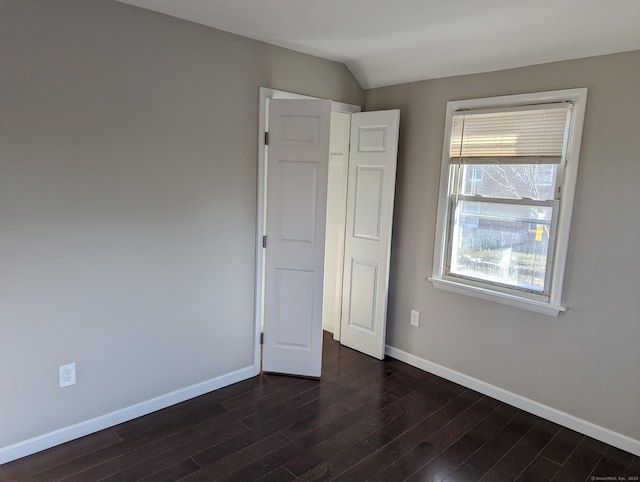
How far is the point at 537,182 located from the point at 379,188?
1144 millimetres

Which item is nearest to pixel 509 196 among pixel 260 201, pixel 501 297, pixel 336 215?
pixel 501 297

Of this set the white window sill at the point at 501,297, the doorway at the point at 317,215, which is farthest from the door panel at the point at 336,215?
the white window sill at the point at 501,297

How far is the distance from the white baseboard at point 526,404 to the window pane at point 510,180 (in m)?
1.34

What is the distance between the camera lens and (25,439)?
2.19 meters

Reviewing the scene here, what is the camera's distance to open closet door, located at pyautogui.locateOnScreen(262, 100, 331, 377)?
295 cm

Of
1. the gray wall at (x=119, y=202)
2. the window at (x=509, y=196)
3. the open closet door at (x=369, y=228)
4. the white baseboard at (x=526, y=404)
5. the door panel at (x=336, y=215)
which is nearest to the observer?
the gray wall at (x=119, y=202)

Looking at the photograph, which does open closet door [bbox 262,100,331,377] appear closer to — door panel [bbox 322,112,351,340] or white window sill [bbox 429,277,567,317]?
door panel [bbox 322,112,351,340]

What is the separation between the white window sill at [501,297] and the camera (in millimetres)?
2617

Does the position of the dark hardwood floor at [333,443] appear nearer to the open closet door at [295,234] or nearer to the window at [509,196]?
the open closet door at [295,234]

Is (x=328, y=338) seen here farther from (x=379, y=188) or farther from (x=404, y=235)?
(x=379, y=188)

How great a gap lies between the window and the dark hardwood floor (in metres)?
0.80

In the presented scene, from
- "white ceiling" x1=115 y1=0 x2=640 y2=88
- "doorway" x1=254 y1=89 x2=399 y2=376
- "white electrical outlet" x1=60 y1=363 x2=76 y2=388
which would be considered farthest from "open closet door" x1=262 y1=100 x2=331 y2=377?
"white electrical outlet" x1=60 y1=363 x2=76 y2=388

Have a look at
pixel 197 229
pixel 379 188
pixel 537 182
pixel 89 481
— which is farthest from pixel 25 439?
pixel 537 182

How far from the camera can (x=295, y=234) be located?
10.0 ft
